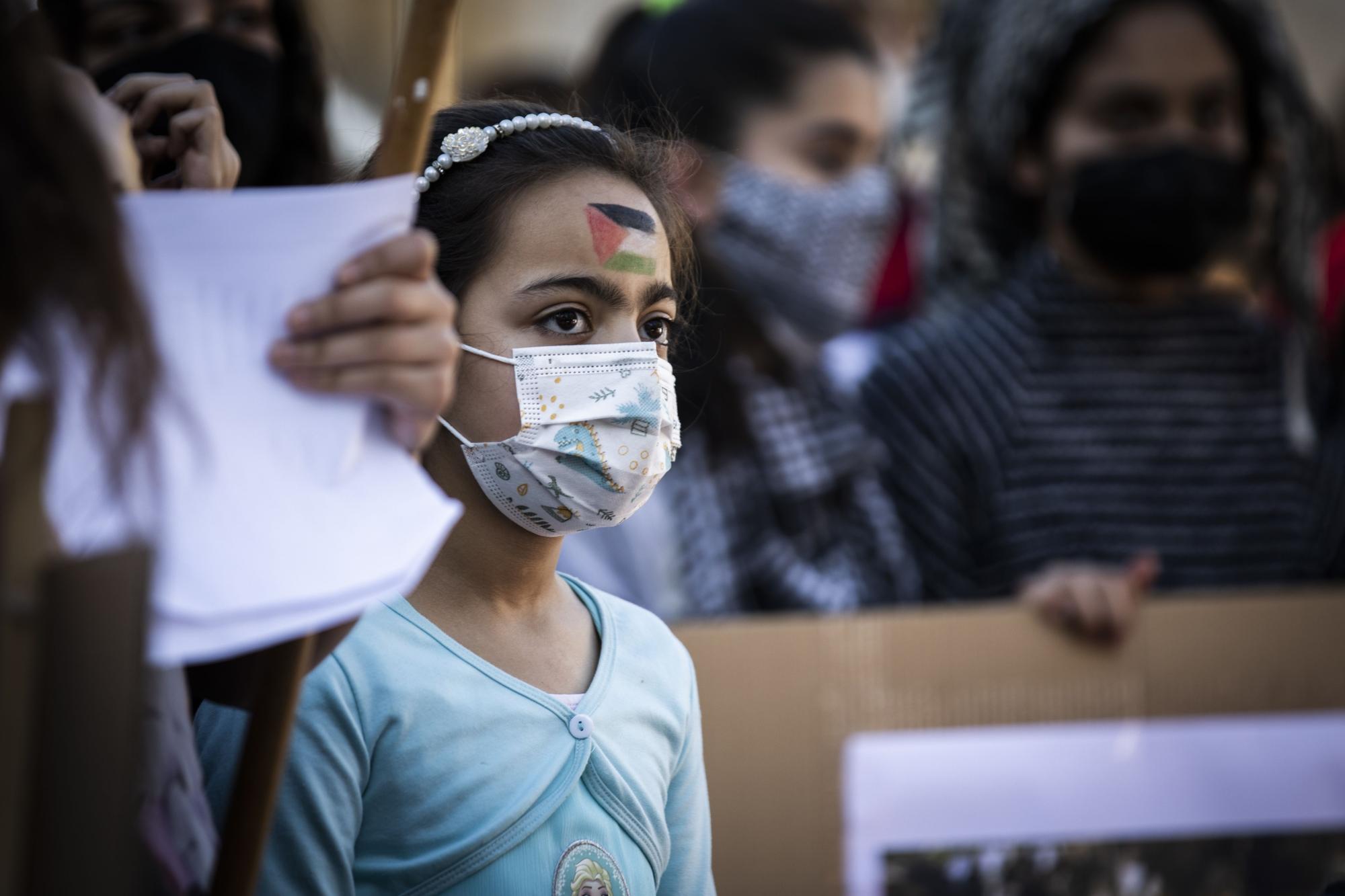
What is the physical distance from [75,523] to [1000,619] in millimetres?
1804

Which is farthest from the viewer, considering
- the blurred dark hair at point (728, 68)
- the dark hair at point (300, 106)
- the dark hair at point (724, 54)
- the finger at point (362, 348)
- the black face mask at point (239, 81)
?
the dark hair at point (724, 54)

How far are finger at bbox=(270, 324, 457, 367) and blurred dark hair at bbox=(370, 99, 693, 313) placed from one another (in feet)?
1.33

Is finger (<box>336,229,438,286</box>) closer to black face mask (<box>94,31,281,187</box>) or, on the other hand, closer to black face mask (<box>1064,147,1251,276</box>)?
black face mask (<box>94,31,281,187</box>)

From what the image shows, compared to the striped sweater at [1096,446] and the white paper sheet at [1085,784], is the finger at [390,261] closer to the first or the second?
the white paper sheet at [1085,784]

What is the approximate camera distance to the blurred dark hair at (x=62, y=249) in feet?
2.68

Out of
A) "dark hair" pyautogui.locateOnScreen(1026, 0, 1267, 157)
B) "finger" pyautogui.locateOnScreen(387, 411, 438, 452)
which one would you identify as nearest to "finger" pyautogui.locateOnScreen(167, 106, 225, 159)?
"finger" pyautogui.locateOnScreen(387, 411, 438, 452)

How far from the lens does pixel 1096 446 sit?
2.91 m

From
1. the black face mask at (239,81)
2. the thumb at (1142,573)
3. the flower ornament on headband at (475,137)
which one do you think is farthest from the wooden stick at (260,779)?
the thumb at (1142,573)

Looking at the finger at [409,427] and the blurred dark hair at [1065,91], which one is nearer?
the finger at [409,427]

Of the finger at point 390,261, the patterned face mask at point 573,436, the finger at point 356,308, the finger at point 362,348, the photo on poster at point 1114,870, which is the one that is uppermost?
the finger at point 390,261

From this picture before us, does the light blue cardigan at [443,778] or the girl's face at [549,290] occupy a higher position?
the girl's face at [549,290]

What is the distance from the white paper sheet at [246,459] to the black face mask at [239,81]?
0.79 metres

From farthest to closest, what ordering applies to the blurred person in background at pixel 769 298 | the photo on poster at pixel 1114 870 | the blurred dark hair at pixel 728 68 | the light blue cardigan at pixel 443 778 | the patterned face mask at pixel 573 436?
the blurred dark hair at pixel 728 68 < the blurred person in background at pixel 769 298 < the photo on poster at pixel 1114 870 < the patterned face mask at pixel 573 436 < the light blue cardigan at pixel 443 778

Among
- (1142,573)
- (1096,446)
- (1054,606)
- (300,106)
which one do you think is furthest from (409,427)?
(1096,446)
